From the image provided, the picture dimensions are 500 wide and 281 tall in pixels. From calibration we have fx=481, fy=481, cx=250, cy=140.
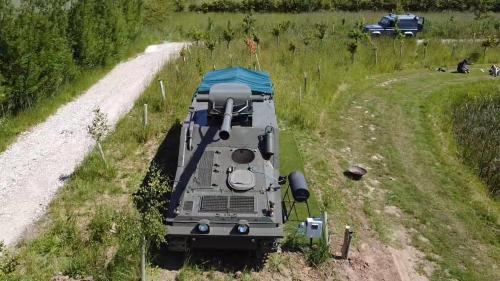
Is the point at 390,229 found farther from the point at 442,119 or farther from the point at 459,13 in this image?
the point at 459,13

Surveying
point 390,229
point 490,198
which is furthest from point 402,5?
point 390,229

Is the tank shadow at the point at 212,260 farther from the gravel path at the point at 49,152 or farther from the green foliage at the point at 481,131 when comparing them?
the green foliage at the point at 481,131

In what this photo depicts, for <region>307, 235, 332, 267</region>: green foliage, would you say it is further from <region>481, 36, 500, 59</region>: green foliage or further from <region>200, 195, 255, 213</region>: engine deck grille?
<region>481, 36, 500, 59</region>: green foliage

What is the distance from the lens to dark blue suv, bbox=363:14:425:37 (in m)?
33.4

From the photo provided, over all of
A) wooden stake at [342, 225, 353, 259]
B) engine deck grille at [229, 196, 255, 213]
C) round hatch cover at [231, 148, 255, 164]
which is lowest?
wooden stake at [342, 225, 353, 259]

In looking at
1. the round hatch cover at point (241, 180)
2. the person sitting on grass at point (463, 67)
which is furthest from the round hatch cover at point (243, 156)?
the person sitting on grass at point (463, 67)

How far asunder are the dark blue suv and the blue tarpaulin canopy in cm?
1842

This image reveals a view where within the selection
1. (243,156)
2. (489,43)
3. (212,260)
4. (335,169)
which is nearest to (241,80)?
(335,169)

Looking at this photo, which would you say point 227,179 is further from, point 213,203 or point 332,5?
point 332,5

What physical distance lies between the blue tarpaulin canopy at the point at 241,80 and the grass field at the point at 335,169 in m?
2.27

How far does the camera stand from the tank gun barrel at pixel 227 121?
32.2 ft

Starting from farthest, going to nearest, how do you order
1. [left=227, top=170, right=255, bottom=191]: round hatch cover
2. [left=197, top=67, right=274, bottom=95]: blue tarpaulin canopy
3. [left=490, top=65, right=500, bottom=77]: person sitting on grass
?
[left=490, top=65, right=500, bottom=77]: person sitting on grass
[left=197, top=67, right=274, bottom=95]: blue tarpaulin canopy
[left=227, top=170, right=255, bottom=191]: round hatch cover

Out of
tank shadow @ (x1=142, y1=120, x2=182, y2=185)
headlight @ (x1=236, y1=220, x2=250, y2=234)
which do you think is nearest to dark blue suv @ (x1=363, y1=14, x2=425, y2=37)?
tank shadow @ (x1=142, y1=120, x2=182, y2=185)

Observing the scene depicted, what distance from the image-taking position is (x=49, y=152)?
51.1 feet
